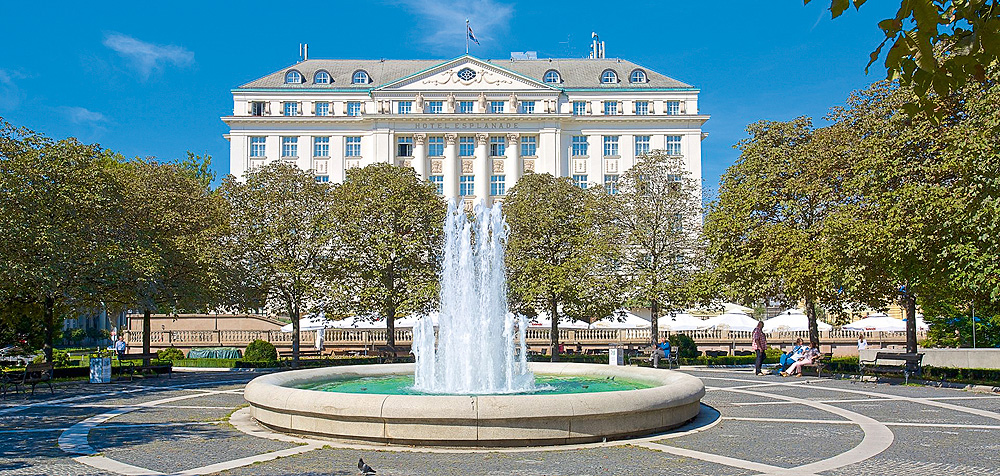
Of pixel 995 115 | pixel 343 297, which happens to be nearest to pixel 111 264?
pixel 343 297

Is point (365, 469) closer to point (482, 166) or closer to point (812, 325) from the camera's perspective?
point (812, 325)

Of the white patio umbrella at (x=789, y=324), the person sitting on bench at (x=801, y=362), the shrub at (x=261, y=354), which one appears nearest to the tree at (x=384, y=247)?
the shrub at (x=261, y=354)

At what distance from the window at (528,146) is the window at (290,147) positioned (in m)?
19.6

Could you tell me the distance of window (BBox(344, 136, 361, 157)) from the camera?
7162 centimetres

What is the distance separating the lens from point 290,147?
2815 inches

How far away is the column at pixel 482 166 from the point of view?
7062 centimetres

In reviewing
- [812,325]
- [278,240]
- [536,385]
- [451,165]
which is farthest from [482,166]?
[536,385]

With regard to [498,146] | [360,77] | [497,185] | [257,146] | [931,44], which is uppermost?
[360,77]

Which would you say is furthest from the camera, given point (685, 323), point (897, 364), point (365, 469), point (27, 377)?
point (685, 323)

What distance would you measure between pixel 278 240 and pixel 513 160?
130 feet

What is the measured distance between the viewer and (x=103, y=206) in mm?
26688

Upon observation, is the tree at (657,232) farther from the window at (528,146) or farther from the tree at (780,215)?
the window at (528,146)

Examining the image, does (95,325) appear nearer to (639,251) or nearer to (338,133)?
(338,133)

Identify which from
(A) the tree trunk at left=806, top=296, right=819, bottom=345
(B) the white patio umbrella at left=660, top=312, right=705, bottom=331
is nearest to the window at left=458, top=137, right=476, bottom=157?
(B) the white patio umbrella at left=660, top=312, right=705, bottom=331
